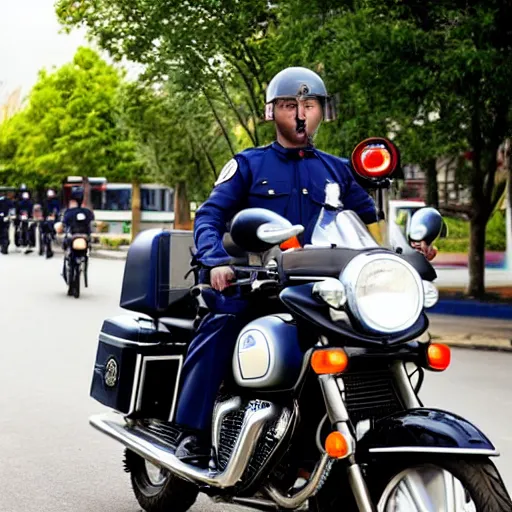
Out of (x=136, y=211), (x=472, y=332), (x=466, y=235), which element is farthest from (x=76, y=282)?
(x=136, y=211)

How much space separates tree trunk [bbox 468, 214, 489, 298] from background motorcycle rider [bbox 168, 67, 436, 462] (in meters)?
12.4

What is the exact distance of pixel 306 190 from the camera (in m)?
4.01

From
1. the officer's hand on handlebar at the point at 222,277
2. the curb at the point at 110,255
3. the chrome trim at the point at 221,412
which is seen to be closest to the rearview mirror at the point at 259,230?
the officer's hand on handlebar at the point at 222,277

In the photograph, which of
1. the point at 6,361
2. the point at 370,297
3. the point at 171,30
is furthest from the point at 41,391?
the point at 171,30

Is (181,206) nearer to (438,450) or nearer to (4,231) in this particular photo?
(4,231)

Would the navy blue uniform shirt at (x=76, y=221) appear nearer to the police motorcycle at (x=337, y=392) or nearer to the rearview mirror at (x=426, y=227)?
A: the police motorcycle at (x=337, y=392)

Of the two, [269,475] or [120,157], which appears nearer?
[269,475]

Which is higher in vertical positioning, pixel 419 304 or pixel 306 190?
pixel 306 190

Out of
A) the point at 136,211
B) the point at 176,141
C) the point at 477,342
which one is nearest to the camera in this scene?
the point at 477,342

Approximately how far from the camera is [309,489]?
11.0 ft

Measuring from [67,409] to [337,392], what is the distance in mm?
4642

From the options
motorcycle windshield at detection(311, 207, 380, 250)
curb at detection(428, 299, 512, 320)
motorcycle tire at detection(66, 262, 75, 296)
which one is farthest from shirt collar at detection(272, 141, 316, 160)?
motorcycle tire at detection(66, 262, 75, 296)

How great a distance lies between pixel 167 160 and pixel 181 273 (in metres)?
31.5

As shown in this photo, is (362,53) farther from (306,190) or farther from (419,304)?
(419,304)
